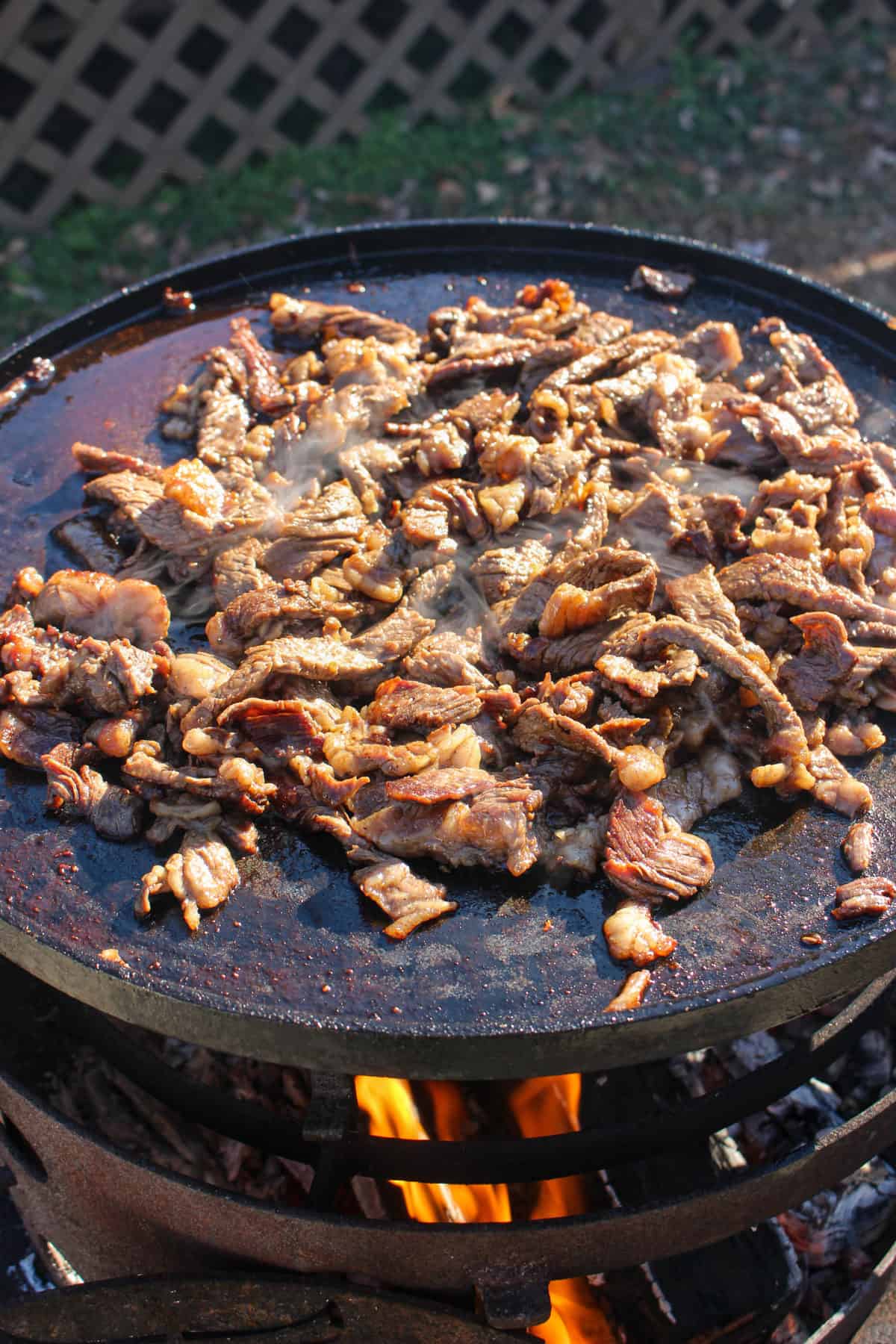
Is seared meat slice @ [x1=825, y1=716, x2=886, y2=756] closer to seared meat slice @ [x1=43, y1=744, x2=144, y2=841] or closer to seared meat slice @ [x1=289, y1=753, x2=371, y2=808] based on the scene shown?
seared meat slice @ [x1=289, y1=753, x2=371, y2=808]

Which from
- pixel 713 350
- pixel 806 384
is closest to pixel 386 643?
pixel 713 350

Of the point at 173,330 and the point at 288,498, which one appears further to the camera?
the point at 173,330

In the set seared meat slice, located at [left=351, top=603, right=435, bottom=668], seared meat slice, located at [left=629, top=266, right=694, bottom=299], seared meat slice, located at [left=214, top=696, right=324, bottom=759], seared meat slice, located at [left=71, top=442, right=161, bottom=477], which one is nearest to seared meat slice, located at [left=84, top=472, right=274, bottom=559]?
seared meat slice, located at [left=71, top=442, right=161, bottom=477]

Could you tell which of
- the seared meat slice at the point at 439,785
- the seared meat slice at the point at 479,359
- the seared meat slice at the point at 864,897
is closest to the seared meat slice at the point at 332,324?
the seared meat slice at the point at 479,359

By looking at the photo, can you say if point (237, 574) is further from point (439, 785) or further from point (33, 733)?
point (439, 785)

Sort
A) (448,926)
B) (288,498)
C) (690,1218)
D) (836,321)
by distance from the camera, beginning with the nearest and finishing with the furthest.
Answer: (448,926), (690,1218), (288,498), (836,321)

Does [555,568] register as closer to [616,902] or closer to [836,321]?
[616,902]

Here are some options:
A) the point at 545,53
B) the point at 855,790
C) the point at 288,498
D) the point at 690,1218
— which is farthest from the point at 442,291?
the point at 545,53
